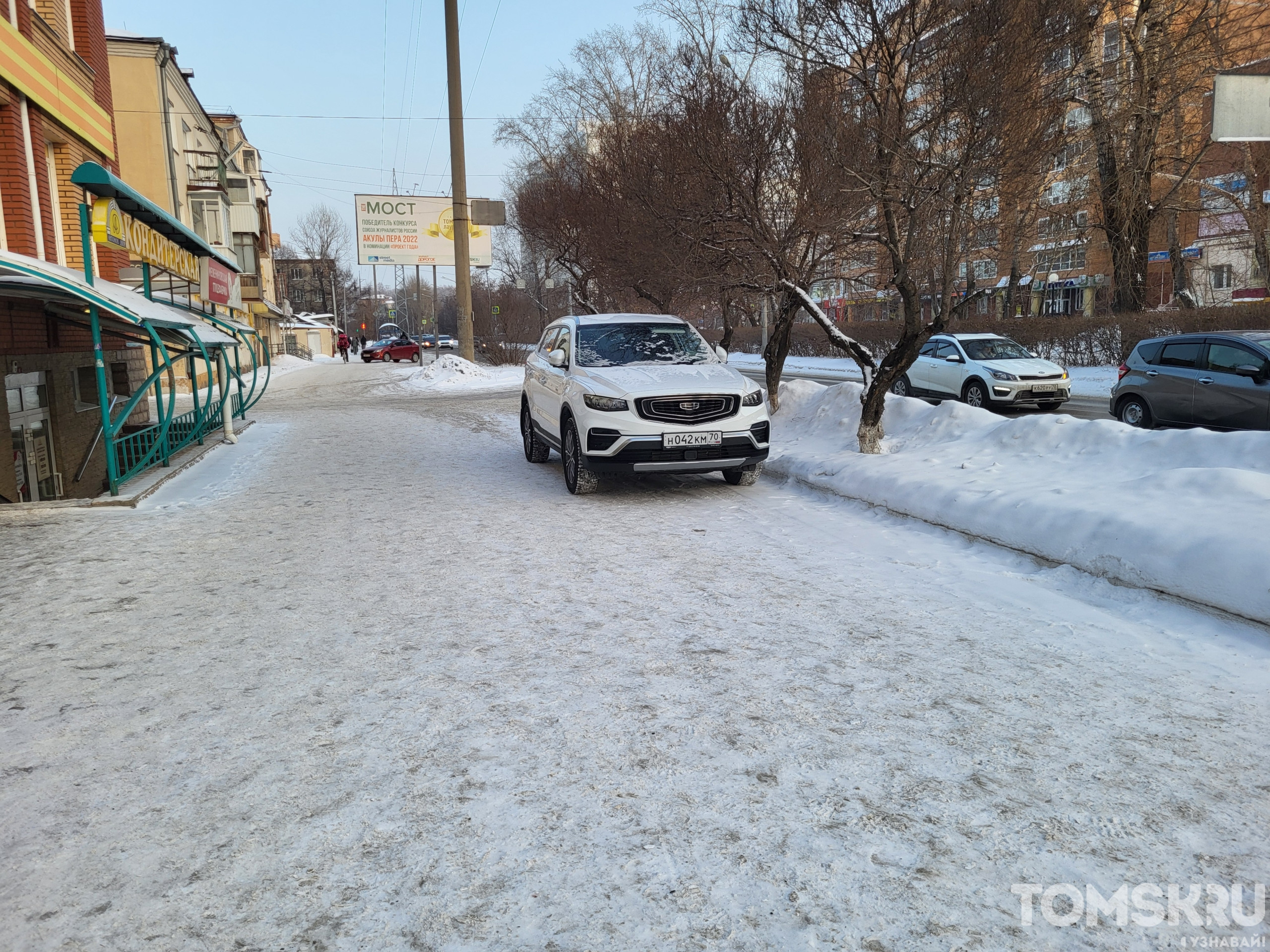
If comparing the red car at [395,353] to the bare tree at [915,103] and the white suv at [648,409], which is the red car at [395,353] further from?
the bare tree at [915,103]

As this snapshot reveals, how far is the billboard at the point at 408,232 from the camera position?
4078 cm

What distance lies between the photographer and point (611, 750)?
3443 mm

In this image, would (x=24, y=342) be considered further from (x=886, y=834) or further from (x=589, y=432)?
(x=886, y=834)

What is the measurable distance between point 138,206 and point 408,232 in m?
32.1

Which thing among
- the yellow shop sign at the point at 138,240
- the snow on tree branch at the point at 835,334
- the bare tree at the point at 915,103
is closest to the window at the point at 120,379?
the yellow shop sign at the point at 138,240

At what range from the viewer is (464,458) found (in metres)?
12.1

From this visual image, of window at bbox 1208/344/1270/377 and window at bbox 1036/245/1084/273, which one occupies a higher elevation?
window at bbox 1036/245/1084/273

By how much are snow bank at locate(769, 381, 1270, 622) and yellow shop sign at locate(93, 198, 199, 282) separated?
307 inches

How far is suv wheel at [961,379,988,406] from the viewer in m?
16.6

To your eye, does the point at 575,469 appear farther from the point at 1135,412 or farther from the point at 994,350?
the point at 994,350

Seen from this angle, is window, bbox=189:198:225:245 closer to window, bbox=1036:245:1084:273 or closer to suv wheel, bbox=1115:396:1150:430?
window, bbox=1036:245:1084:273

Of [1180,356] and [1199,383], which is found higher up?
[1180,356]

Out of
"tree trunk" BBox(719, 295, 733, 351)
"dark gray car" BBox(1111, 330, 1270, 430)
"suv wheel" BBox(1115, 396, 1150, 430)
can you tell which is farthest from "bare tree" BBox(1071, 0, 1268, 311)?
"tree trunk" BBox(719, 295, 733, 351)

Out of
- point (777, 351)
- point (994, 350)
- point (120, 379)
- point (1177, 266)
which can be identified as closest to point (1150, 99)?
point (1177, 266)
